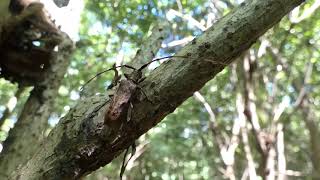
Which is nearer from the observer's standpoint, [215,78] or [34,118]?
[34,118]

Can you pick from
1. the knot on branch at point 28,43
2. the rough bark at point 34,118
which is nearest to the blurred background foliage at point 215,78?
the rough bark at point 34,118

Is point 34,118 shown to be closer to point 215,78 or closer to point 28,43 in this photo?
point 28,43

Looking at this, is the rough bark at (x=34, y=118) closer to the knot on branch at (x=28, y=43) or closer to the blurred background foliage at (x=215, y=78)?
the knot on branch at (x=28, y=43)

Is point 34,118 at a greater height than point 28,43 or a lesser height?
lesser

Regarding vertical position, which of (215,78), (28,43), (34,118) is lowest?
(34,118)

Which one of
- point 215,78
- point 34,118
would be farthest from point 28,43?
point 215,78

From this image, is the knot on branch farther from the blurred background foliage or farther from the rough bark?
the blurred background foliage

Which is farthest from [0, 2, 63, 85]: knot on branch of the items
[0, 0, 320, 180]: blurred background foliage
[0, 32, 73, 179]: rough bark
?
[0, 0, 320, 180]: blurred background foliage

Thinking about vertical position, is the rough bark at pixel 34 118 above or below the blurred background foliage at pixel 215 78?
below

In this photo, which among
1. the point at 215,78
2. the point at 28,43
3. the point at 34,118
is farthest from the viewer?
the point at 215,78

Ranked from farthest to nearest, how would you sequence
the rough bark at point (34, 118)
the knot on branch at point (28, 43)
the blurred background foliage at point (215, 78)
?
1. the blurred background foliage at point (215, 78)
2. the knot on branch at point (28, 43)
3. the rough bark at point (34, 118)

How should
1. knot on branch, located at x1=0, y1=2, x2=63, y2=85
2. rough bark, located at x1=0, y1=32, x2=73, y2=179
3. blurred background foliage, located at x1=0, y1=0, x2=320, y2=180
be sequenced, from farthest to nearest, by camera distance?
blurred background foliage, located at x1=0, y1=0, x2=320, y2=180 → knot on branch, located at x1=0, y1=2, x2=63, y2=85 → rough bark, located at x1=0, y1=32, x2=73, y2=179

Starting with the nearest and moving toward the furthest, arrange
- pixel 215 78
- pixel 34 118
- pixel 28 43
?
pixel 34 118, pixel 28 43, pixel 215 78
